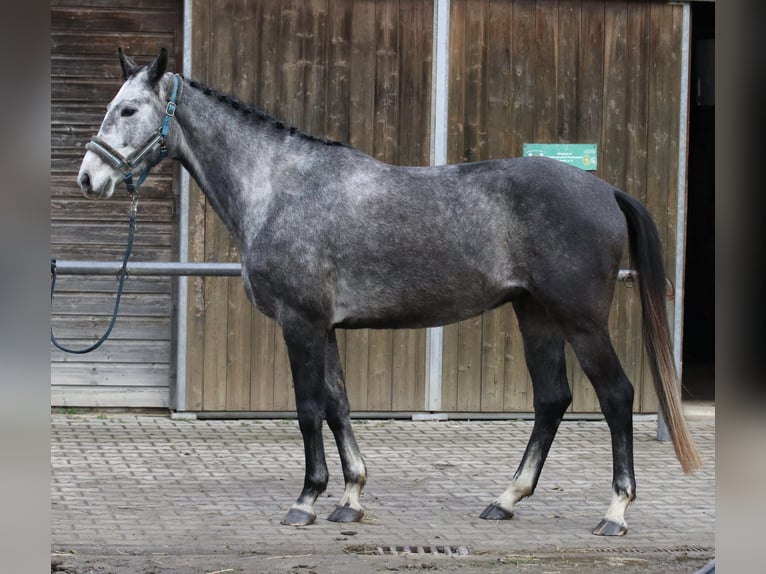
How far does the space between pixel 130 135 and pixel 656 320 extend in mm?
2665

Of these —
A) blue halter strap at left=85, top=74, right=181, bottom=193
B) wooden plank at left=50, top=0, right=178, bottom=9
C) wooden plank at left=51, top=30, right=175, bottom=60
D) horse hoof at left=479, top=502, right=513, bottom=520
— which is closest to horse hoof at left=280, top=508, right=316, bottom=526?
horse hoof at left=479, top=502, right=513, bottom=520

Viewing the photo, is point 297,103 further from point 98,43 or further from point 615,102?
Answer: point 615,102

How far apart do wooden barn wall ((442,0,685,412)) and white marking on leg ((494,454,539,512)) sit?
3.14 meters

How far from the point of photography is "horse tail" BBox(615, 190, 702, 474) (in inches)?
197

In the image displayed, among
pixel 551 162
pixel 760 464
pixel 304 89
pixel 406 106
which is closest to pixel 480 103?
pixel 406 106

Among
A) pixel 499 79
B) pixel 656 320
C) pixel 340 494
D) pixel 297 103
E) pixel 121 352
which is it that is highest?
pixel 499 79

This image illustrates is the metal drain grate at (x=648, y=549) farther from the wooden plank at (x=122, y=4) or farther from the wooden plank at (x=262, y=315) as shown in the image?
the wooden plank at (x=122, y=4)

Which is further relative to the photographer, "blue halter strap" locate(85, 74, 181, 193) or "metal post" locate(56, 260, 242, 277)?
"metal post" locate(56, 260, 242, 277)

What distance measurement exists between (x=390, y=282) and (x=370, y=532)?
1190 millimetres

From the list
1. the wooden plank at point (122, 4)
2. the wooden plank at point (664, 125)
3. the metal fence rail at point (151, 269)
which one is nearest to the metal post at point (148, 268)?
the metal fence rail at point (151, 269)

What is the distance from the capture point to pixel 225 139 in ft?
17.3

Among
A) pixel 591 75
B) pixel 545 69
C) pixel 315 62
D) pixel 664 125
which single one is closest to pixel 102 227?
pixel 315 62

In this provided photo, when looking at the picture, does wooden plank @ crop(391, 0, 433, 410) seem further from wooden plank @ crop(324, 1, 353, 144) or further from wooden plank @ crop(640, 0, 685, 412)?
wooden plank @ crop(640, 0, 685, 412)

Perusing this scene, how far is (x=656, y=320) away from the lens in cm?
507
